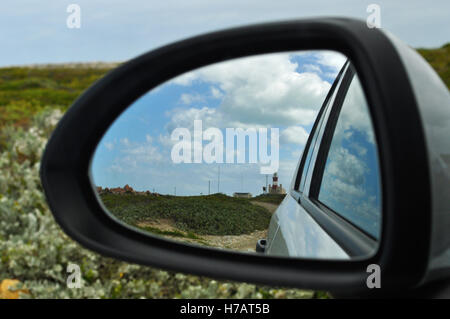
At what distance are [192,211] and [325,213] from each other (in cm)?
55

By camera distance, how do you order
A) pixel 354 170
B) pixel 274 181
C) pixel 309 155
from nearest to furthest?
pixel 354 170
pixel 274 181
pixel 309 155

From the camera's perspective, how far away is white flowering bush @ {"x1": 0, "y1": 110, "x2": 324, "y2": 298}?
443 centimetres

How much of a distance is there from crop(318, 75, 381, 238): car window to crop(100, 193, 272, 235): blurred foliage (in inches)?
13.4

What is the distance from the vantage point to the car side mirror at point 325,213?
0.90 m

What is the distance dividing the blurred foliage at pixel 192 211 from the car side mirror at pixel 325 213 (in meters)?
0.10

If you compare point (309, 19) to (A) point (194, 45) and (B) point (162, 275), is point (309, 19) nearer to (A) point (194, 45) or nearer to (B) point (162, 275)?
(A) point (194, 45)

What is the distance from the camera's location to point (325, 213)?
191cm
